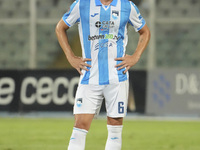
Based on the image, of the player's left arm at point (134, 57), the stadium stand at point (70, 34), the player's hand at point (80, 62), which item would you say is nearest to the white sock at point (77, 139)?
the player's hand at point (80, 62)

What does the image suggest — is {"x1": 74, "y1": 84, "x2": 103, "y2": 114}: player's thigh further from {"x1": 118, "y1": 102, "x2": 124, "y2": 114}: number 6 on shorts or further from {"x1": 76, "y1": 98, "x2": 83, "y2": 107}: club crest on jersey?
{"x1": 118, "y1": 102, "x2": 124, "y2": 114}: number 6 on shorts

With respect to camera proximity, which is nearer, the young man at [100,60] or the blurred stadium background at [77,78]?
the young man at [100,60]

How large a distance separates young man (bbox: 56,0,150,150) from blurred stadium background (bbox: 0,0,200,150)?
8.78 ft

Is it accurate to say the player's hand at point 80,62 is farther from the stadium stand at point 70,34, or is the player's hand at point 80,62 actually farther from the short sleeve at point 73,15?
the stadium stand at point 70,34

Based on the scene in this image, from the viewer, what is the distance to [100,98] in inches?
172

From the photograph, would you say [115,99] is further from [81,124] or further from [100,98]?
[81,124]

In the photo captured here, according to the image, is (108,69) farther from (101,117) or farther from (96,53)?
(101,117)

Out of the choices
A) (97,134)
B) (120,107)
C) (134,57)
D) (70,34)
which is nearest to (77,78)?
(97,134)

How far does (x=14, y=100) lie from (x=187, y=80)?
3837 mm

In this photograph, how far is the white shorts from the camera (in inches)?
169

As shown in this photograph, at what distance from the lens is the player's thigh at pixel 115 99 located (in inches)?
172

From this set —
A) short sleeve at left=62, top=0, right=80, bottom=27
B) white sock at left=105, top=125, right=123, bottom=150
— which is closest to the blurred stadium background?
white sock at left=105, top=125, right=123, bottom=150

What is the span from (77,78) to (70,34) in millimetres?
3971

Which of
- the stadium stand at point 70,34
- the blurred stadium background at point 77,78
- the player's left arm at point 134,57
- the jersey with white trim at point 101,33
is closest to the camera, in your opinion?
the jersey with white trim at point 101,33
